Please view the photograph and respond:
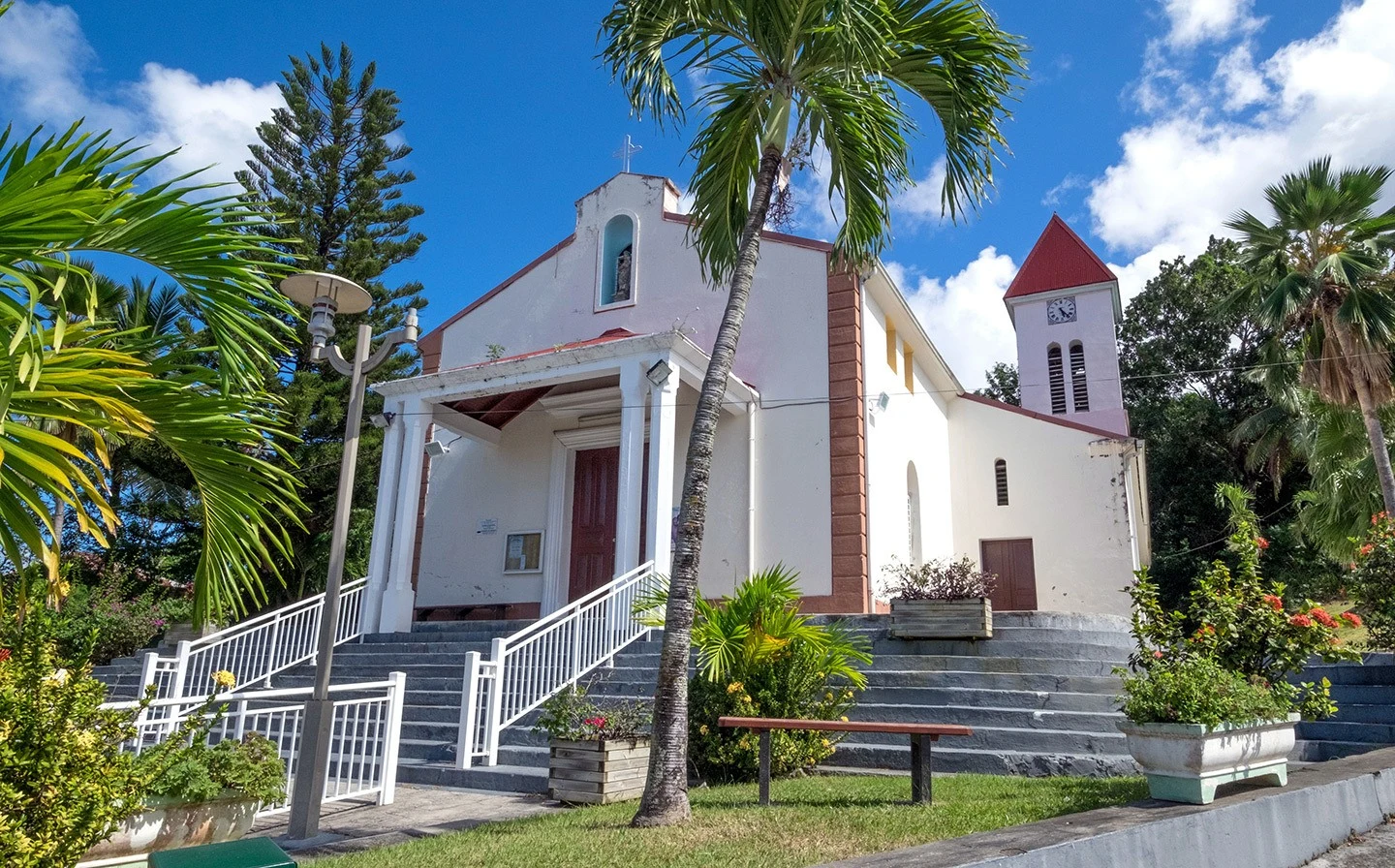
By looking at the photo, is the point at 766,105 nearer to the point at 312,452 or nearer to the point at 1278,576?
the point at 312,452

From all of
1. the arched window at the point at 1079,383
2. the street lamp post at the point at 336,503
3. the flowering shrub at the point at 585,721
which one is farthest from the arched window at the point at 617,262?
the arched window at the point at 1079,383

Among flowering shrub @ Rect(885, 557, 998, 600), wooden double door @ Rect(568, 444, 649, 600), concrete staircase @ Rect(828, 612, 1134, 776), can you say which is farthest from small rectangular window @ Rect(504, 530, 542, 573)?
flowering shrub @ Rect(885, 557, 998, 600)

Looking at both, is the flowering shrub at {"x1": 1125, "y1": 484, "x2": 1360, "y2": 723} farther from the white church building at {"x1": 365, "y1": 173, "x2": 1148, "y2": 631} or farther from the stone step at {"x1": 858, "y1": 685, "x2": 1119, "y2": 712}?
the white church building at {"x1": 365, "y1": 173, "x2": 1148, "y2": 631}

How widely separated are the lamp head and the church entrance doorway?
1392cm

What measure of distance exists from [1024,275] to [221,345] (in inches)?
1036

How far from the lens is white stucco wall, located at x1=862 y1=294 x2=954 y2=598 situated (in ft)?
47.8

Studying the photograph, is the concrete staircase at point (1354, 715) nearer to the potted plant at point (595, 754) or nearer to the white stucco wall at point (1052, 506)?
the potted plant at point (595, 754)

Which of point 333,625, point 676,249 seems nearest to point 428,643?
point 333,625

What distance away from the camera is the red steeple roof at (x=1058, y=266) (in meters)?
26.2

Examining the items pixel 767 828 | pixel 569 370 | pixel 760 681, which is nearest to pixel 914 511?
pixel 569 370

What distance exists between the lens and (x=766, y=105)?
796 centimetres

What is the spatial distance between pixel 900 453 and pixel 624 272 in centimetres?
589

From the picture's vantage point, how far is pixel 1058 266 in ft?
88.1

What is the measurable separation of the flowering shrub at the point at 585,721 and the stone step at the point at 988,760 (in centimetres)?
193
